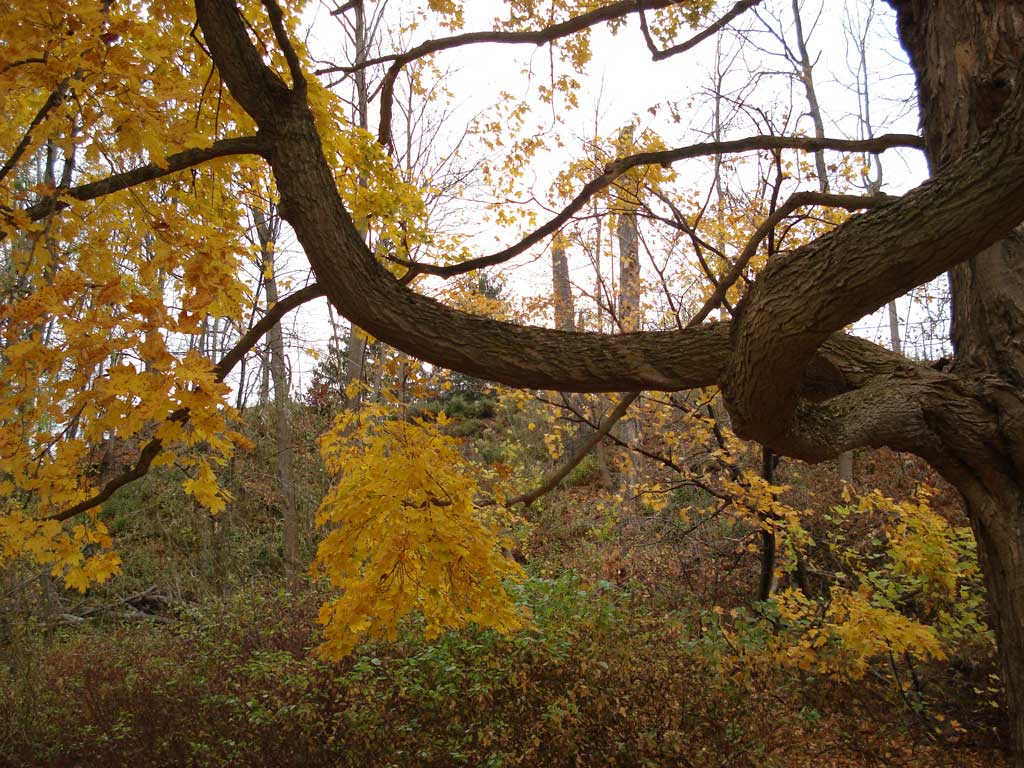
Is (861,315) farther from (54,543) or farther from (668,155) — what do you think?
(54,543)

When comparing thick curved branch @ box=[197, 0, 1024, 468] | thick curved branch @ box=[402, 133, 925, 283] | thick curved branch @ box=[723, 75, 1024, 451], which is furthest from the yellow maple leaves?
thick curved branch @ box=[723, 75, 1024, 451]

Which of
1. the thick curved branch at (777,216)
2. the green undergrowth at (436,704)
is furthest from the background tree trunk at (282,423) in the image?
the thick curved branch at (777,216)

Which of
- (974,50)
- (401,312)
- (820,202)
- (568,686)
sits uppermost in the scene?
(974,50)

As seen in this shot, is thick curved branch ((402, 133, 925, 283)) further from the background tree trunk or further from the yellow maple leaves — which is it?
the background tree trunk

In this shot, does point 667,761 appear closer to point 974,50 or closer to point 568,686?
point 568,686

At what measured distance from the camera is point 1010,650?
9.36ft

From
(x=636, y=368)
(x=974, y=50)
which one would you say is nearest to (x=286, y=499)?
(x=636, y=368)

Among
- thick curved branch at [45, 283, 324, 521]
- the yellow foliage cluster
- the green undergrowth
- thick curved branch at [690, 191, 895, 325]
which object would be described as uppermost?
thick curved branch at [690, 191, 895, 325]

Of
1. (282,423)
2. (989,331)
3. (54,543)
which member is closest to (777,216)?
(989,331)

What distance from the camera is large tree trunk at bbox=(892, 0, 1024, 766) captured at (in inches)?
111

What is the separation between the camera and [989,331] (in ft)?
9.98

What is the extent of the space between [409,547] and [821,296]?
1.76 meters

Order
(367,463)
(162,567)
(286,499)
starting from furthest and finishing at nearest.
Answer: (162,567) < (286,499) < (367,463)

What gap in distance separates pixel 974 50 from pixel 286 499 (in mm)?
8642
